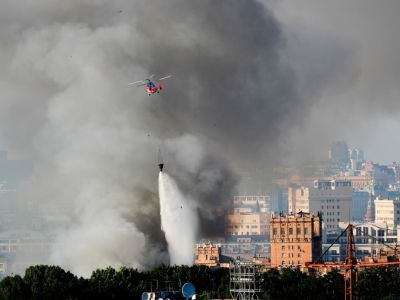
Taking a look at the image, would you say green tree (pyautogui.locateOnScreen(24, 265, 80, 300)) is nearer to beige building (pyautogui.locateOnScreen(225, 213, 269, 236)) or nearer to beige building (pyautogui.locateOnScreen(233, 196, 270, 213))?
beige building (pyautogui.locateOnScreen(225, 213, 269, 236))

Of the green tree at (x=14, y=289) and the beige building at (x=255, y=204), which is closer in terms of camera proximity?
the green tree at (x=14, y=289)

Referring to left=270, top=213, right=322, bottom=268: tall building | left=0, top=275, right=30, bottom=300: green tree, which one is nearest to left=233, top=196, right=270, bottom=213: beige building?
left=270, top=213, right=322, bottom=268: tall building

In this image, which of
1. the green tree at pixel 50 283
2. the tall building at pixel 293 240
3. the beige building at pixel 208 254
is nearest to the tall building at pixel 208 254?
the beige building at pixel 208 254

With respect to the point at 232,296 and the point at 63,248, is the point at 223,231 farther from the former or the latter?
the point at 232,296

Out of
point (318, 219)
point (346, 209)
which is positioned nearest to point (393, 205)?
point (346, 209)

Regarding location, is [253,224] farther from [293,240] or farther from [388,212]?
[293,240]

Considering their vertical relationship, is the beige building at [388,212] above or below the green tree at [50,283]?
above

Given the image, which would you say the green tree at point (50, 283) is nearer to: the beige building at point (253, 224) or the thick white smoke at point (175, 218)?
the thick white smoke at point (175, 218)
